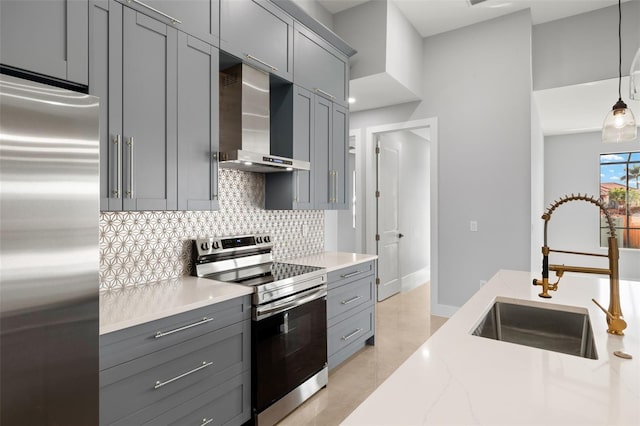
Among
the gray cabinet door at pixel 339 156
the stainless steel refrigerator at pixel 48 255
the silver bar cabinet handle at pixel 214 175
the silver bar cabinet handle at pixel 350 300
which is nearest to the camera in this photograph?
the stainless steel refrigerator at pixel 48 255

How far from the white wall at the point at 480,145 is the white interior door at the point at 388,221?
801 millimetres

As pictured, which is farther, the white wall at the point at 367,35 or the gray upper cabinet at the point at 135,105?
the white wall at the point at 367,35

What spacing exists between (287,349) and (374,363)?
1.10 metres

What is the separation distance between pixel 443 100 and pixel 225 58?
2.79 m

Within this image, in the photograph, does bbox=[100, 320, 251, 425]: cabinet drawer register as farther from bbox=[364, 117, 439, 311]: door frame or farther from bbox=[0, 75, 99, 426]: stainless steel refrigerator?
bbox=[364, 117, 439, 311]: door frame

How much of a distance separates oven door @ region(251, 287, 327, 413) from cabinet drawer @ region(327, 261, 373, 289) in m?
0.22

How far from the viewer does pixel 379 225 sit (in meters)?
4.80

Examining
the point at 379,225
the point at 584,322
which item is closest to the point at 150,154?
the point at 584,322

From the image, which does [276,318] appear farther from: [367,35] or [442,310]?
[367,35]

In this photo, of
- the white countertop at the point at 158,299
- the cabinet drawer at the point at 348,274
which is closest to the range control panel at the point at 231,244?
the white countertop at the point at 158,299

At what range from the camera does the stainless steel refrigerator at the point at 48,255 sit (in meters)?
1.07

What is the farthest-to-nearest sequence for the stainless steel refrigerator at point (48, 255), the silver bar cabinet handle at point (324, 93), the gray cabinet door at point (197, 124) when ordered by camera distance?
the silver bar cabinet handle at point (324, 93), the gray cabinet door at point (197, 124), the stainless steel refrigerator at point (48, 255)

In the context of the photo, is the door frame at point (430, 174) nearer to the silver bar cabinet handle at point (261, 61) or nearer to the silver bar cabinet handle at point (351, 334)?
the silver bar cabinet handle at point (351, 334)

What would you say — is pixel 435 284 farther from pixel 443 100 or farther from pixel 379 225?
pixel 443 100
